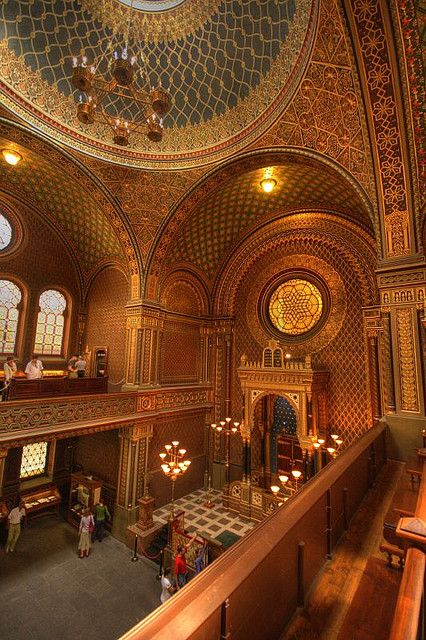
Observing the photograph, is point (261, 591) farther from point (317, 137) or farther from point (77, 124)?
point (77, 124)

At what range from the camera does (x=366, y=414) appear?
31.1 ft

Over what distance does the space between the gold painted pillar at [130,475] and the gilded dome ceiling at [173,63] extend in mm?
8457

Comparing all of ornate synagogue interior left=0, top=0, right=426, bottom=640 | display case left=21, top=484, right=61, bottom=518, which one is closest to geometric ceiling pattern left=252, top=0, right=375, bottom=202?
ornate synagogue interior left=0, top=0, right=426, bottom=640

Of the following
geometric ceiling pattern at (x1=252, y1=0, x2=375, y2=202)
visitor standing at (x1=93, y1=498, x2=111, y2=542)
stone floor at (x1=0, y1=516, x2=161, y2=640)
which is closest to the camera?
geometric ceiling pattern at (x1=252, y1=0, x2=375, y2=202)

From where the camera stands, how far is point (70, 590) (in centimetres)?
743

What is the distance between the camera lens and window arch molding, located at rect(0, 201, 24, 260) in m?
10.6

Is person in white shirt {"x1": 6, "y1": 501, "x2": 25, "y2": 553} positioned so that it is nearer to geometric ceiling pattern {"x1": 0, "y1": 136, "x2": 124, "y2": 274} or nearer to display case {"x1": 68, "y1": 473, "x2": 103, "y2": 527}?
display case {"x1": 68, "y1": 473, "x2": 103, "y2": 527}

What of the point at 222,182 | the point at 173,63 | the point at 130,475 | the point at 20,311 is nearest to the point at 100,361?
the point at 20,311

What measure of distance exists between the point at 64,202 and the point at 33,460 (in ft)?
31.7

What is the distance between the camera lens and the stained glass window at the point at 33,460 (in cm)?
1156

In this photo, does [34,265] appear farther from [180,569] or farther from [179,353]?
[180,569]

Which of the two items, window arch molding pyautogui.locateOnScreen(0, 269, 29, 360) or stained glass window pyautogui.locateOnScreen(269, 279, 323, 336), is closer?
window arch molding pyautogui.locateOnScreen(0, 269, 29, 360)

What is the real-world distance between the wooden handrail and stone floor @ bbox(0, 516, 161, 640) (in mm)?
7311

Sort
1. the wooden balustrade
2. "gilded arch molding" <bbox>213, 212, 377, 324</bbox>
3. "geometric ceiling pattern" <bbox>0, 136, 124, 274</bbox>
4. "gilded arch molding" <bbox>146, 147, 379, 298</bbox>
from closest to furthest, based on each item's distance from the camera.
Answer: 1. the wooden balustrade
2. "gilded arch molding" <bbox>146, 147, 379, 298</bbox>
3. "geometric ceiling pattern" <bbox>0, 136, 124, 274</bbox>
4. "gilded arch molding" <bbox>213, 212, 377, 324</bbox>
